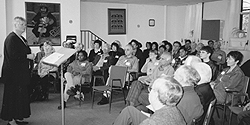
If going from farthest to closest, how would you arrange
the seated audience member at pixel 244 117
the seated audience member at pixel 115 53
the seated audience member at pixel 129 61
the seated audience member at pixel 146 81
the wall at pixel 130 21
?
1. the wall at pixel 130 21
2. the seated audience member at pixel 115 53
3. the seated audience member at pixel 129 61
4. the seated audience member at pixel 146 81
5. the seated audience member at pixel 244 117

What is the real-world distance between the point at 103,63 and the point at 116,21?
4902 mm

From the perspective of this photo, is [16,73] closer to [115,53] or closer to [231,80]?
[231,80]

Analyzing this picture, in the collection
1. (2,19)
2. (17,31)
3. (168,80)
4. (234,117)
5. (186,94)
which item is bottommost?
(234,117)

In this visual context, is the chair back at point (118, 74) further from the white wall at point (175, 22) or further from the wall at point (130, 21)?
the white wall at point (175, 22)

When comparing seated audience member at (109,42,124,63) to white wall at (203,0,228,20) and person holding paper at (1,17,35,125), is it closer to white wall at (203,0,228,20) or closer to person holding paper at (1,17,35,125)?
person holding paper at (1,17,35,125)

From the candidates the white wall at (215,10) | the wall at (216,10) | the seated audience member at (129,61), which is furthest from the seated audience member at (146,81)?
the white wall at (215,10)

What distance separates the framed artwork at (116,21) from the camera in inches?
422

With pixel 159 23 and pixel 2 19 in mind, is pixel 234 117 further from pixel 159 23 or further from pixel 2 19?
pixel 159 23

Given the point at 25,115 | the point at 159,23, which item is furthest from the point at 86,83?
the point at 159,23

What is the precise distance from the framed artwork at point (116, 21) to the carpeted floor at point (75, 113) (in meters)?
5.44

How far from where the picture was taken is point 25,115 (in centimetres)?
377

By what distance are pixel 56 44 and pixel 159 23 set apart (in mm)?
5119

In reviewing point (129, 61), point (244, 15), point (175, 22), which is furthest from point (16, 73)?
point (175, 22)

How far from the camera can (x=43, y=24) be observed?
→ 8.16 m
